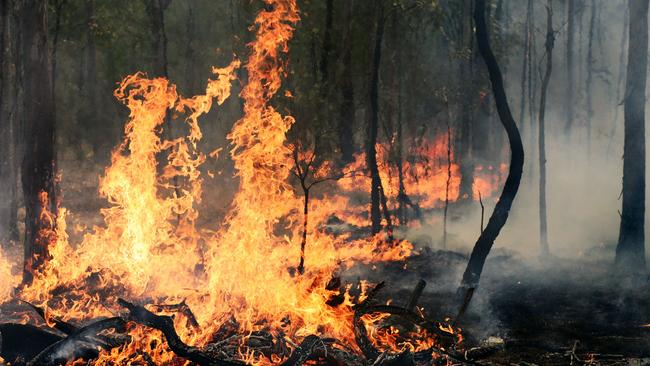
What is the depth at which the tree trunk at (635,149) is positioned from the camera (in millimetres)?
15414

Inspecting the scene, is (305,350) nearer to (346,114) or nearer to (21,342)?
(21,342)

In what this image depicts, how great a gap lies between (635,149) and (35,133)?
44.5 ft

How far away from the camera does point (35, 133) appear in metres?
13.5

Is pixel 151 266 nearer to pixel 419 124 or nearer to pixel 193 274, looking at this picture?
pixel 193 274

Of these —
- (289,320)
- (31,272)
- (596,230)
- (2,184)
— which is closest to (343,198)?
(596,230)

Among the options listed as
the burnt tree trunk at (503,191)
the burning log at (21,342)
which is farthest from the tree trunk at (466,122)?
the burning log at (21,342)

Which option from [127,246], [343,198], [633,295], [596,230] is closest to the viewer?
[127,246]

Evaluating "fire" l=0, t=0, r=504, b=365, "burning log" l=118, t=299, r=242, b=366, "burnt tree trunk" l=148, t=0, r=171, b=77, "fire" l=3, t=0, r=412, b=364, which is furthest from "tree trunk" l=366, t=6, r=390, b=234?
"burning log" l=118, t=299, r=242, b=366

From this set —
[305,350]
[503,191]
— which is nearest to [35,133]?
[305,350]

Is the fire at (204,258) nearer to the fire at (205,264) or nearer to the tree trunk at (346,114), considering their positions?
the fire at (205,264)

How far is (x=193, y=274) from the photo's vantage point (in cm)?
1342

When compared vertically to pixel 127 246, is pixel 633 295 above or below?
below

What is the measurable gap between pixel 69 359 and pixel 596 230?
61.4 ft

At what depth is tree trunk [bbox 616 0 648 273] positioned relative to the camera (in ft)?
50.6
